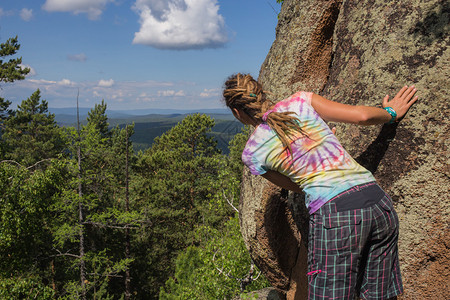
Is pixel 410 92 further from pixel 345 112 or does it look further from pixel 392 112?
pixel 345 112

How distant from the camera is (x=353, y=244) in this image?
89.3 inches

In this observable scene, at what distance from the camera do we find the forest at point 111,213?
38.6 feet

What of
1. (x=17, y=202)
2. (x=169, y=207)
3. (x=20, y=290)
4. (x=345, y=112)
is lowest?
(x=169, y=207)

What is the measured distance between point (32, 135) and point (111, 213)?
18897 mm

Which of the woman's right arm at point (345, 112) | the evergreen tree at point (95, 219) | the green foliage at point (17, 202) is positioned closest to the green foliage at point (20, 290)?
the green foliage at point (17, 202)

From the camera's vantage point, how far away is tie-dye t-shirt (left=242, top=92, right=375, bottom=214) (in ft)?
7.71

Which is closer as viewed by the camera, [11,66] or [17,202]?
[17,202]

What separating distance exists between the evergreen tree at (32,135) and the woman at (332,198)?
29.3 metres

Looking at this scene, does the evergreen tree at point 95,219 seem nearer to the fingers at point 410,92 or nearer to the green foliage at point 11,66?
the green foliage at point 11,66

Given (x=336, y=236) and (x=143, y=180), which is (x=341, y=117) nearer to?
(x=336, y=236)

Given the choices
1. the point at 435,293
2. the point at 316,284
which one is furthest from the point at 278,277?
the point at 316,284

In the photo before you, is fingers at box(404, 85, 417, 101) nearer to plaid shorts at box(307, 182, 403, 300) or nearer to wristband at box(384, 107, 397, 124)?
wristband at box(384, 107, 397, 124)

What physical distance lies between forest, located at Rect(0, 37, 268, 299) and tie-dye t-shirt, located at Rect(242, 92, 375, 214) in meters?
8.26

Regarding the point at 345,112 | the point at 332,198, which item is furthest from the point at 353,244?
the point at 345,112
